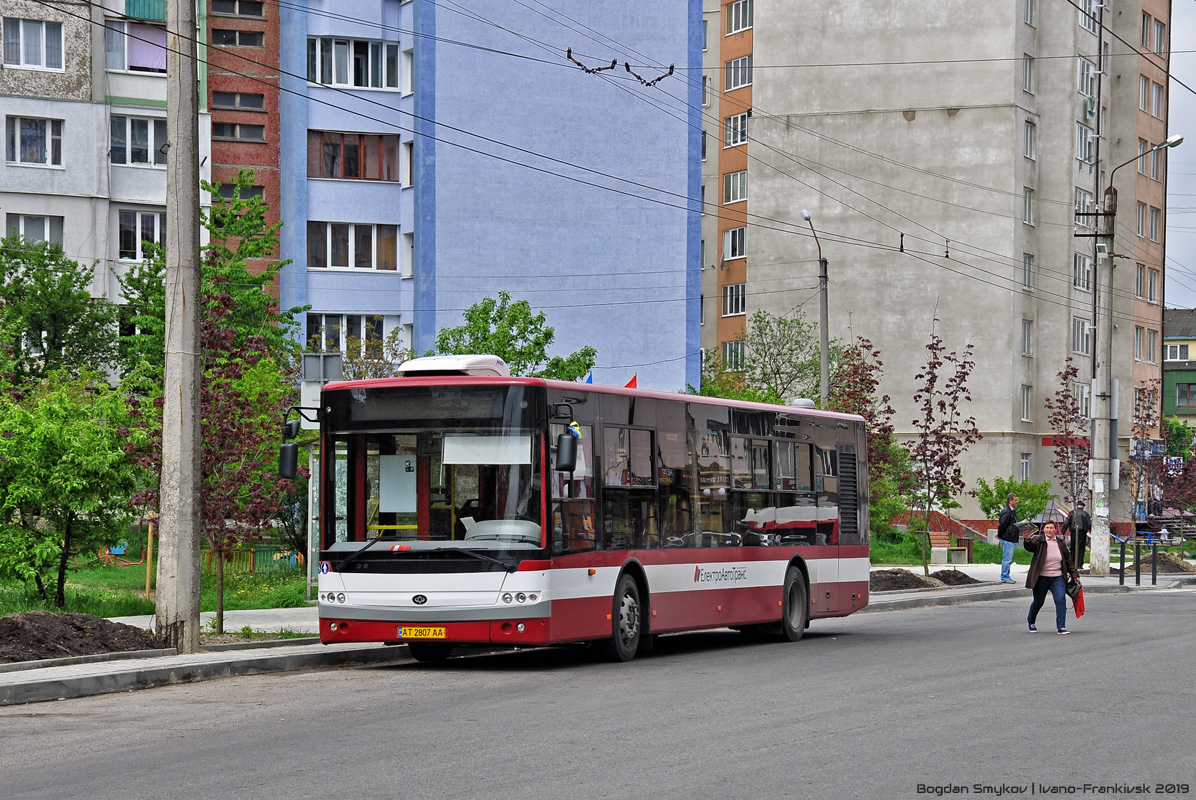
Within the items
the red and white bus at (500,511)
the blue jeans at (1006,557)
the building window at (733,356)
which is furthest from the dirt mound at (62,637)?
the building window at (733,356)

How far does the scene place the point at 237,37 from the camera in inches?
2162

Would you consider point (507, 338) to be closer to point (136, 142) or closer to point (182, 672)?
point (182, 672)

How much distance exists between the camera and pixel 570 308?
5406cm

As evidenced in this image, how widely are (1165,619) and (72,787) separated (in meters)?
20.3

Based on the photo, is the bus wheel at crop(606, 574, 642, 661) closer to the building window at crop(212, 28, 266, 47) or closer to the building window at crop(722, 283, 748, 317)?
the building window at crop(212, 28, 266, 47)

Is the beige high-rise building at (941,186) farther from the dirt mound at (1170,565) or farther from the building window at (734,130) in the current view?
the dirt mound at (1170,565)

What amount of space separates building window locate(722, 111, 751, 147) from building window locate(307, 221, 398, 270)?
25297 mm

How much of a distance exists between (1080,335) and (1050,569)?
49330mm

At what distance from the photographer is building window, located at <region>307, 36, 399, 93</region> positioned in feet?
172

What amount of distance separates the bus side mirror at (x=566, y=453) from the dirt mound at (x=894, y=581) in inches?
678

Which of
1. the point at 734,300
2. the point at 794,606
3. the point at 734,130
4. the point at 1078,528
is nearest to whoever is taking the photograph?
the point at 794,606

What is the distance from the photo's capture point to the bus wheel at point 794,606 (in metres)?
20.8

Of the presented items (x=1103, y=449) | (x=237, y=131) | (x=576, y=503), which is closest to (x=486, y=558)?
(x=576, y=503)

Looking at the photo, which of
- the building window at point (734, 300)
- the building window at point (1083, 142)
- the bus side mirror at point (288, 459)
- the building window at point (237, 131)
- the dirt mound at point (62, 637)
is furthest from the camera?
the building window at point (734, 300)
